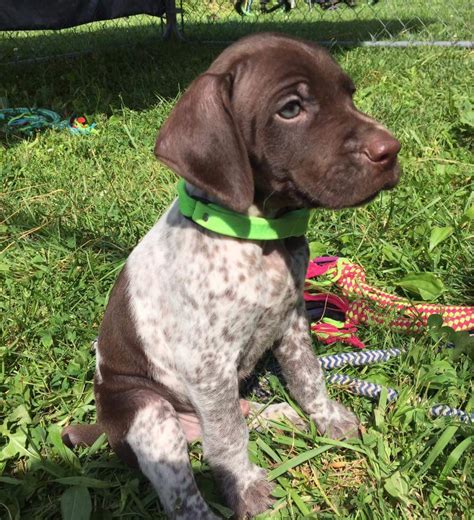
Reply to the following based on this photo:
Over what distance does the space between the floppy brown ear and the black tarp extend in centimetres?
557

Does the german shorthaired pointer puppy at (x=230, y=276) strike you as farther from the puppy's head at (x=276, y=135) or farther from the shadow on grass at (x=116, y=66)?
the shadow on grass at (x=116, y=66)

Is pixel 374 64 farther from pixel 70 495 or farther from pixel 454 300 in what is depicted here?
pixel 70 495

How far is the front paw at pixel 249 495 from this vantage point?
239cm

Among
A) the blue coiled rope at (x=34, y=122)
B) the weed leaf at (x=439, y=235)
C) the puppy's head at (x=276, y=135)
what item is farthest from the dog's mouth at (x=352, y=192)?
the blue coiled rope at (x=34, y=122)

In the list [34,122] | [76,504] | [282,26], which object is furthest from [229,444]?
[282,26]

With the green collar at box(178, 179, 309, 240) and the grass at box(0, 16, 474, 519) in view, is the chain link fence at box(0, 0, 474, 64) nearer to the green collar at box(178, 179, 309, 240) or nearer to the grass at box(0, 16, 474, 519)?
the grass at box(0, 16, 474, 519)

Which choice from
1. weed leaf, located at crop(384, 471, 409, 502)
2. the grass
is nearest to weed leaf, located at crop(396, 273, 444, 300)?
the grass

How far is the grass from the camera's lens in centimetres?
238

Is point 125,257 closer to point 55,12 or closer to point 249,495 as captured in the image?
point 249,495

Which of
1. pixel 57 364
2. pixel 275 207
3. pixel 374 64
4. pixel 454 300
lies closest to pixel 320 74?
pixel 275 207

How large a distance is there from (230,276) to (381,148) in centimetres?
71

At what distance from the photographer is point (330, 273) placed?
3.40 m

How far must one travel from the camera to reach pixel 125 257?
3.75 metres

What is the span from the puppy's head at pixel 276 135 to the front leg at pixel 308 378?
77 cm
